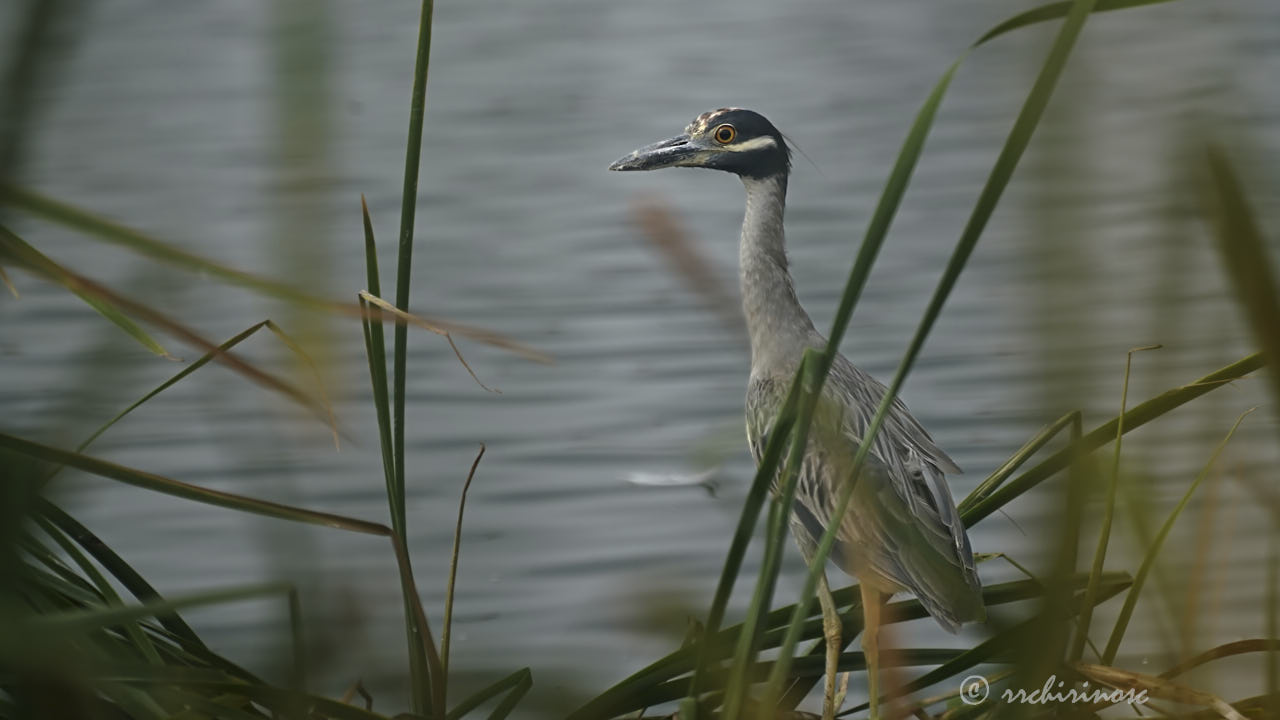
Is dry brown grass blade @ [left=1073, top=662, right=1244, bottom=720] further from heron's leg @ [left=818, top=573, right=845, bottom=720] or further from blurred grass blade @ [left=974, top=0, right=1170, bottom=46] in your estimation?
blurred grass blade @ [left=974, top=0, right=1170, bottom=46]

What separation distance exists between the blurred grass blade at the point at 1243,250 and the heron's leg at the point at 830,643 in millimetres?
1352

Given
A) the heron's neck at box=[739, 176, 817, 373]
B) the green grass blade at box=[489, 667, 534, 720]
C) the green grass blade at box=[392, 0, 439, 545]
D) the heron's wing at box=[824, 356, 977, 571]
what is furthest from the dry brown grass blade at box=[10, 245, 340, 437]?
the heron's neck at box=[739, 176, 817, 373]

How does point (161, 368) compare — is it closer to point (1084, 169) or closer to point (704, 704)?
point (704, 704)

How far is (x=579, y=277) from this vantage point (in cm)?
669

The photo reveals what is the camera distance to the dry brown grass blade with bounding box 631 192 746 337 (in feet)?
2.28

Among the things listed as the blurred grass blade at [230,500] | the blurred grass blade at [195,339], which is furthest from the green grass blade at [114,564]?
the blurred grass blade at [195,339]

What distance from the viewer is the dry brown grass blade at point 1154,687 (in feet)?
4.33

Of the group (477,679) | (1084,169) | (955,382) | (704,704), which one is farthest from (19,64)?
(955,382)

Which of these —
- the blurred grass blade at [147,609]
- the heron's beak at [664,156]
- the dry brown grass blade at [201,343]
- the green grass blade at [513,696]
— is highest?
the dry brown grass blade at [201,343]

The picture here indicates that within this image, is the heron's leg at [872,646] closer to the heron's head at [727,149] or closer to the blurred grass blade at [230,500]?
the blurred grass blade at [230,500]

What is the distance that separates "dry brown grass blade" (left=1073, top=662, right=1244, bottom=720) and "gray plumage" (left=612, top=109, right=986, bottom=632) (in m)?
0.28

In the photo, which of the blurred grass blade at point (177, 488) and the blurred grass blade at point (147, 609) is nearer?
the blurred grass blade at point (147, 609)

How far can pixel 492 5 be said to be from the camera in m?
12.8
